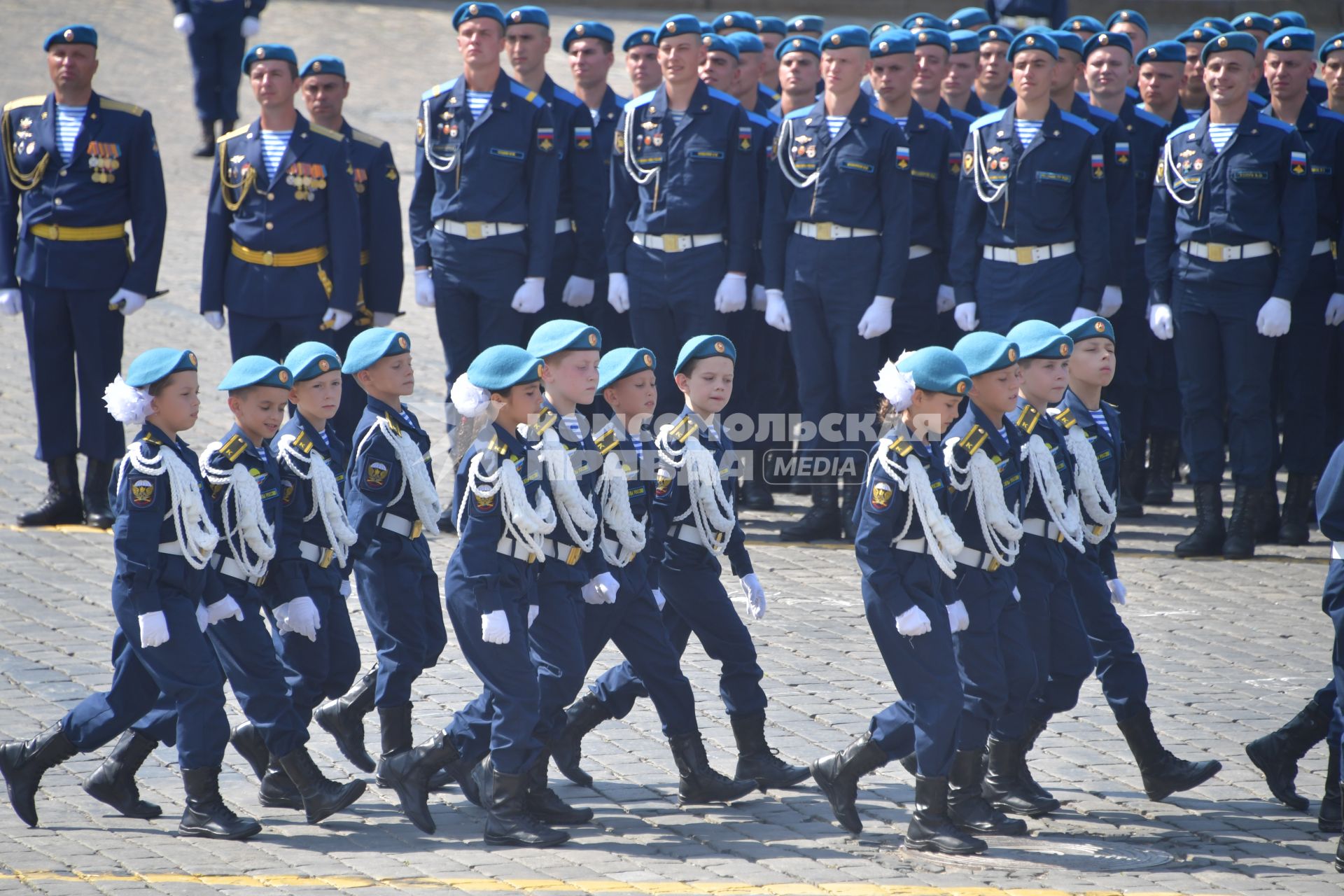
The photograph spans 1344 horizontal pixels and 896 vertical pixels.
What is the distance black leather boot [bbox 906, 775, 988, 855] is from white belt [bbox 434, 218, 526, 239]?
5021 millimetres

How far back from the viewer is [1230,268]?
9844 mm

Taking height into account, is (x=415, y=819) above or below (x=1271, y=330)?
below

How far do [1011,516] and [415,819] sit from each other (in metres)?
2.28

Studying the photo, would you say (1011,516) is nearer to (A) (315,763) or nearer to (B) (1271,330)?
(A) (315,763)

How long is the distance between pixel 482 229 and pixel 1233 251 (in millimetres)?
4060

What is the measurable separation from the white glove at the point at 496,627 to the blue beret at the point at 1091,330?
2.46 metres

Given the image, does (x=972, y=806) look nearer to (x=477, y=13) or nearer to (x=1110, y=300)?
(x=1110, y=300)

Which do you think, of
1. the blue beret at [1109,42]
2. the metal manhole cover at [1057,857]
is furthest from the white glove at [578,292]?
the metal manhole cover at [1057,857]

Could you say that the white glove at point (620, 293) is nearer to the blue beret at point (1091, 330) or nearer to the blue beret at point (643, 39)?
the blue beret at point (643, 39)

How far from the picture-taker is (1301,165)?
970 cm

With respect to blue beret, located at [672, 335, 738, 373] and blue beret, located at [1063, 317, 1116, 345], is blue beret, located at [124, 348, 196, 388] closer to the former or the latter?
blue beret, located at [672, 335, 738, 373]

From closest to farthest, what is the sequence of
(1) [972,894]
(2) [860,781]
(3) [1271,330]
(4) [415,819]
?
(1) [972,894], (4) [415,819], (2) [860,781], (3) [1271,330]

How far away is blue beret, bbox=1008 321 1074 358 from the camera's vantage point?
677 centimetres

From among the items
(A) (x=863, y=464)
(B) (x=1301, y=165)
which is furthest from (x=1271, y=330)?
(A) (x=863, y=464)
